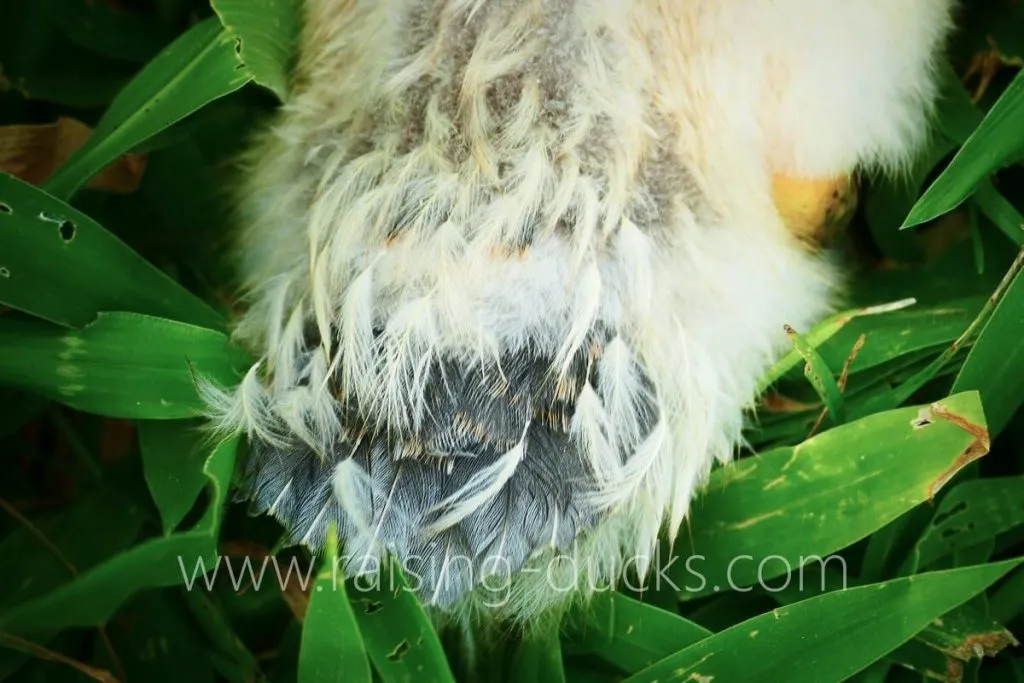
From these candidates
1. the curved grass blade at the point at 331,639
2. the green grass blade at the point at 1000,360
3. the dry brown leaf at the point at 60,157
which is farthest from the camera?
the dry brown leaf at the point at 60,157

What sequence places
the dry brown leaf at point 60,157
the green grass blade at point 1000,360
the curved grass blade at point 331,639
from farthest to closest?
1. the dry brown leaf at point 60,157
2. the green grass blade at point 1000,360
3. the curved grass blade at point 331,639

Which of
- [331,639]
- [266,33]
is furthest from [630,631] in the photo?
[266,33]

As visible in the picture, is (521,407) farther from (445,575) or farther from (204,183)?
(204,183)

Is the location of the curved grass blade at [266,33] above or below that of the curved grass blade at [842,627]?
above

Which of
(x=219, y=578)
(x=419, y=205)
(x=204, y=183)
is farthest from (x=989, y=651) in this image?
(x=204, y=183)

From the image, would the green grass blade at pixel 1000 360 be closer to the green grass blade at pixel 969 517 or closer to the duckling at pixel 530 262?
the green grass blade at pixel 969 517

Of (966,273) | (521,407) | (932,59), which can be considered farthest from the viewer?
(966,273)

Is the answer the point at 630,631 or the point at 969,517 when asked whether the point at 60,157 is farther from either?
the point at 969,517

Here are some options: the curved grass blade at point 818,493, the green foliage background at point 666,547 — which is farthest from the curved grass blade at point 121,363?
the curved grass blade at point 818,493
